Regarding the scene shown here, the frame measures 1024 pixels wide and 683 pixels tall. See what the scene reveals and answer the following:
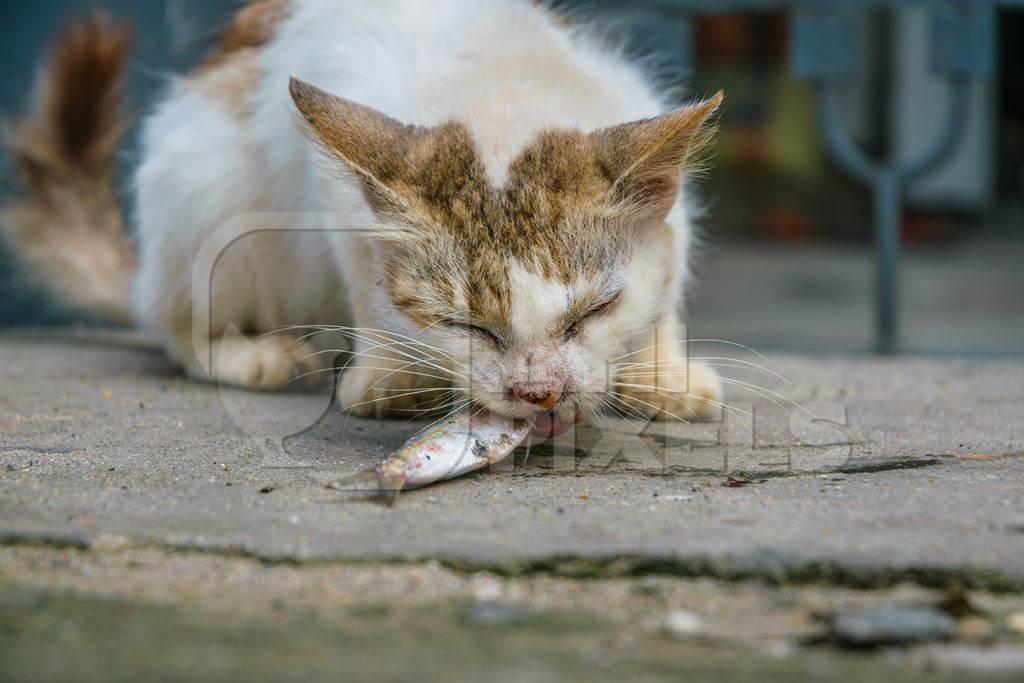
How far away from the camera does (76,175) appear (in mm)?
3754

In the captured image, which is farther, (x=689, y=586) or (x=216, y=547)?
(x=216, y=547)

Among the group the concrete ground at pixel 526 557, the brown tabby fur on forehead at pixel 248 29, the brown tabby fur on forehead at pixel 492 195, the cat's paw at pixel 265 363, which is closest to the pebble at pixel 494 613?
the concrete ground at pixel 526 557

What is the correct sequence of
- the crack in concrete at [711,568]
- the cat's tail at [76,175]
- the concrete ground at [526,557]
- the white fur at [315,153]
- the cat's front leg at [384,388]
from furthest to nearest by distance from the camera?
the cat's tail at [76,175] → the cat's front leg at [384,388] → the white fur at [315,153] → the crack in concrete at [711,568] → the concrete ground at [526,557]

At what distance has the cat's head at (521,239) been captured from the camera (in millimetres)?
2070

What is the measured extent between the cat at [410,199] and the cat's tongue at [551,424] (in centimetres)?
1

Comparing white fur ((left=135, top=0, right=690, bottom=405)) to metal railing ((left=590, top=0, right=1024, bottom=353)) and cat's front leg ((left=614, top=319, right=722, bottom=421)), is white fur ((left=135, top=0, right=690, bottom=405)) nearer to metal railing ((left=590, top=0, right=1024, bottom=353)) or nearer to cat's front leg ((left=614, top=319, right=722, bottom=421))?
cat's front leg ((left=614, top=319, right=722, bottom=421))

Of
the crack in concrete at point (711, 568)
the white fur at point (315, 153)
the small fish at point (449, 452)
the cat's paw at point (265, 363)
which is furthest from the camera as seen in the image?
the cat's paw at point (265, 363)

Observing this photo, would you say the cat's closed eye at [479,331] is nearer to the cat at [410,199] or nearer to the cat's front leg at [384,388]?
the cat at [410,199]

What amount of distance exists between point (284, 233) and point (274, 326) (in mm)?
325

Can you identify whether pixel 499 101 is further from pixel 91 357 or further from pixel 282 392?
pixel 91 357

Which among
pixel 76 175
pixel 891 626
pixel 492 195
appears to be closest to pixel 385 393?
pixel 492 195

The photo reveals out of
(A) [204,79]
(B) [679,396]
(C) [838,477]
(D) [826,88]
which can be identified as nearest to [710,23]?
(D) [826,88]

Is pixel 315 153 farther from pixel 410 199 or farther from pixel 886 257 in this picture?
pixel 886 257

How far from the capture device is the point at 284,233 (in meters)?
3.06
